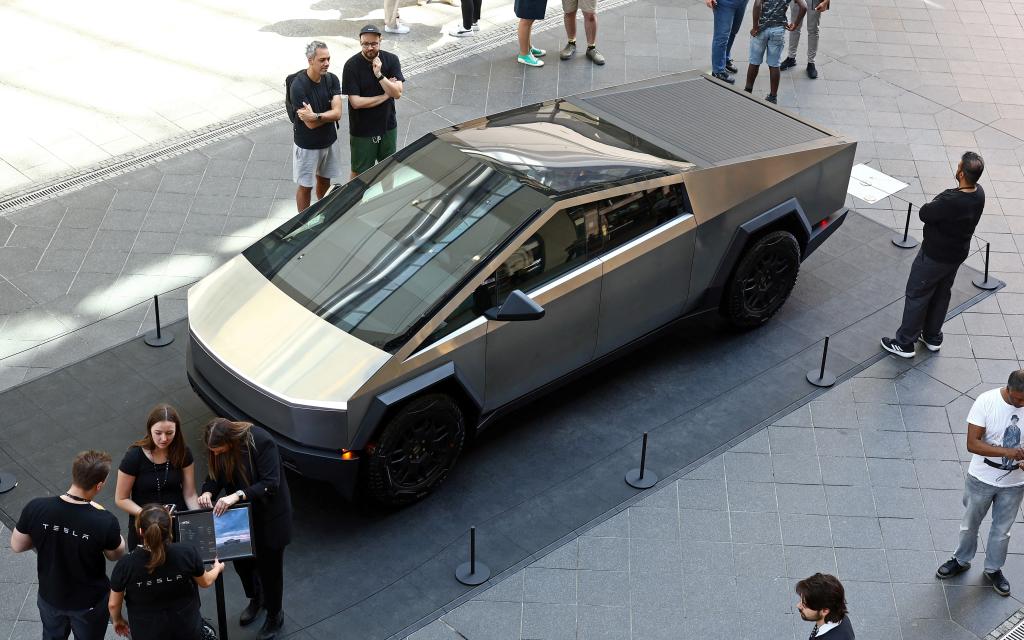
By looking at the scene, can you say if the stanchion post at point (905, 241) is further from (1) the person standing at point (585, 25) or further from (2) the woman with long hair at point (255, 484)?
(2) the woman with long hair at point (255, 484)

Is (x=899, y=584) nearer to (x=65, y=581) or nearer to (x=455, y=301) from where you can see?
(x=455, y=301)

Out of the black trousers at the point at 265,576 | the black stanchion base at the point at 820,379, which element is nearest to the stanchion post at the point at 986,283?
the black stanchion base at the point at 820,379

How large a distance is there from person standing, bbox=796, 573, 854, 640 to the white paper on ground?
21.8 ft

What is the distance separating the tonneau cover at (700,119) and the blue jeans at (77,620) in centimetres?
513

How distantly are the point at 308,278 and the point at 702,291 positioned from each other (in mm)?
2960

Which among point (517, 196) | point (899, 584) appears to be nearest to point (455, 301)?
point (517, 196)

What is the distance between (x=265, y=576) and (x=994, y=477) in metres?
4.20

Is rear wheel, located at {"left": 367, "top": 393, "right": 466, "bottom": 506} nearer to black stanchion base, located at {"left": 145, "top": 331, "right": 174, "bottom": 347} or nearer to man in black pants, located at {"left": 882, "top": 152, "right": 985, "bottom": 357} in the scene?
black stanchion base, located at {"left": 145, "top": 331, "right": 174, "bottom": 347}

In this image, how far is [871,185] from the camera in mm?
11844

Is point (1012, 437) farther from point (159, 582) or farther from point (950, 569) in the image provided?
point (159, 582)

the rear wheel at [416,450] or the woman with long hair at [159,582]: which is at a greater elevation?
the woman with long hair at [159,582]

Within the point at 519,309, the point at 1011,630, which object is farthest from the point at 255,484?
the point at 1011,630

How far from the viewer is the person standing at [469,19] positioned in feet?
47.0

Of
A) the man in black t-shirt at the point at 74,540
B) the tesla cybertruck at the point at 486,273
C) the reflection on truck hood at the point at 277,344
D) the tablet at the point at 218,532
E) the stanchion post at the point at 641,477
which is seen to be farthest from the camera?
the stanchion post at the point at 641,477
